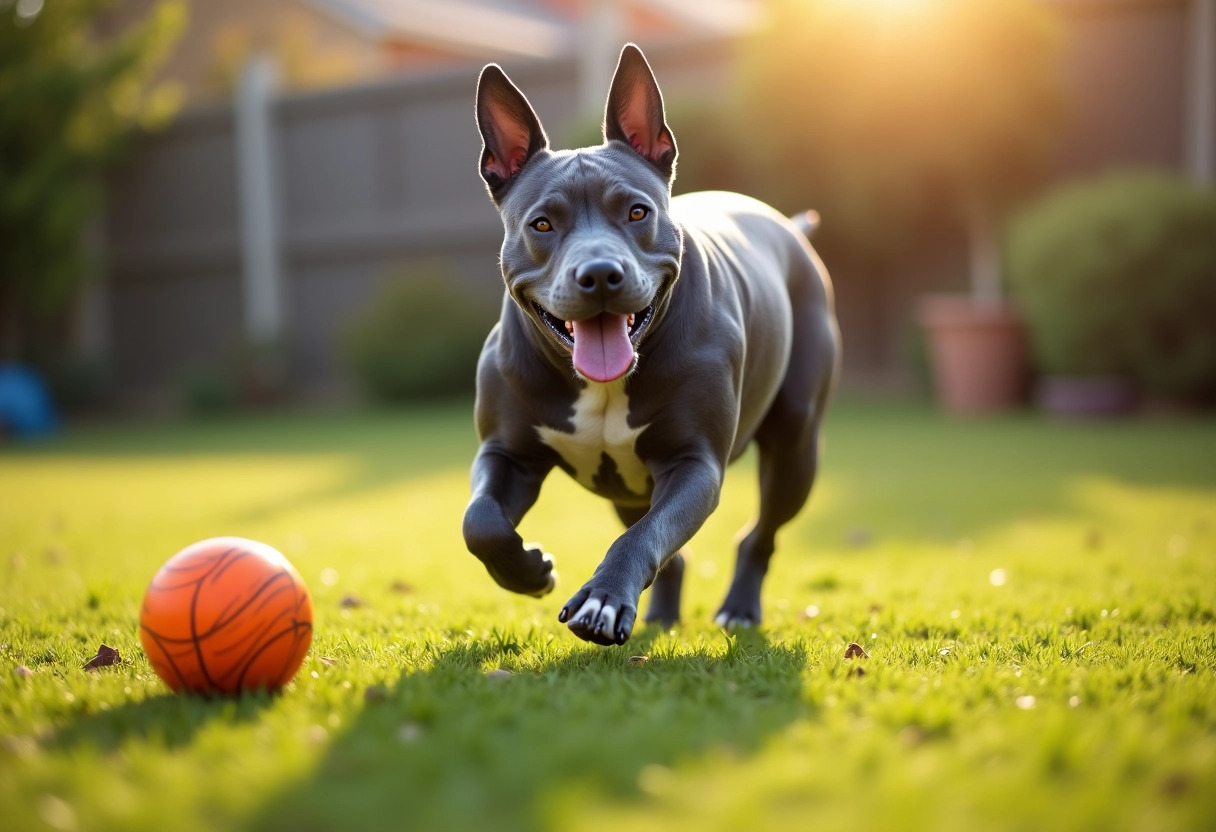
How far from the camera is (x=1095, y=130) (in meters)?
12.0

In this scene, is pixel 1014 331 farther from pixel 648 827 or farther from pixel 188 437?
pixel 648 827

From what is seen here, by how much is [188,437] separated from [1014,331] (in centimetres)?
933

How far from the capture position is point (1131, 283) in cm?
1024

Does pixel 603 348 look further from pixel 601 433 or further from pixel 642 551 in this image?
pixel 642 551

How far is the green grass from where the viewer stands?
1950 mm

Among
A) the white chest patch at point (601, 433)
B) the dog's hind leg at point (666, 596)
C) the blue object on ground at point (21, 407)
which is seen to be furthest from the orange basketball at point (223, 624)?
the blue object on ground at point (21, 407)

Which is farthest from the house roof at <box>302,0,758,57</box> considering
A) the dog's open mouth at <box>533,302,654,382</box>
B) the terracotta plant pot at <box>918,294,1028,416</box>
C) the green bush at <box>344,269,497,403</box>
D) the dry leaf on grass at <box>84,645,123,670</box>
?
the dry leaf on grass at <box>84,645,123,670</box>

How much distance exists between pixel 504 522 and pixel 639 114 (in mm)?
1428

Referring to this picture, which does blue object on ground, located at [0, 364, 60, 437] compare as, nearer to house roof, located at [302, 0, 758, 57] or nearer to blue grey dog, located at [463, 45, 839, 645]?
house roof, located at [302, 0, 758, 57]

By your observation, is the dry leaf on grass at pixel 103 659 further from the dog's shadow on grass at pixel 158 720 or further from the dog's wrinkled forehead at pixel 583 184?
the dog's wrinkled forehead at pixel 583 184

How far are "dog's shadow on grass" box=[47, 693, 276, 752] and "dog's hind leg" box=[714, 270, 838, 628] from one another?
6.48 feet

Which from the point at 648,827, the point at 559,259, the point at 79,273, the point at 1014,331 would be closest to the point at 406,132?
the point at 79,273

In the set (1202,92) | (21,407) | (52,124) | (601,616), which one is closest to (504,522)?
(601,616)

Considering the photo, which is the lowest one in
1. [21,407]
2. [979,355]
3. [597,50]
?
[21,407]
